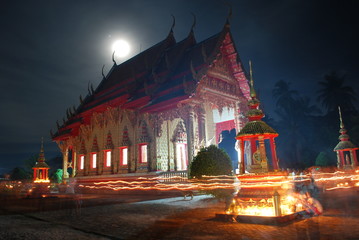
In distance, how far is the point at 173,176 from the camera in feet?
51.5

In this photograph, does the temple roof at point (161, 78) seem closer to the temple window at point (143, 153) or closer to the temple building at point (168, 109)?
the temple building at point (168, 109)

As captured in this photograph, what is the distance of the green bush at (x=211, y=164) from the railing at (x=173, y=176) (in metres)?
4.82

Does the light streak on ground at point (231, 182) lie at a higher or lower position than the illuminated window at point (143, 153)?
lower

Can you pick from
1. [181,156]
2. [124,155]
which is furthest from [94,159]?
[181,156]

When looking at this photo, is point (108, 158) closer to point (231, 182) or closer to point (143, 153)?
point (143, 153)

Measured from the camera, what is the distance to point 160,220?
24.4 feet

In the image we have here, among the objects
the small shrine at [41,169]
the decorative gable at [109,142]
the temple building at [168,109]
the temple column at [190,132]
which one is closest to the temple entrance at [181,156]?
the temple building at [168,109]

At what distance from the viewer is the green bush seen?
994cm

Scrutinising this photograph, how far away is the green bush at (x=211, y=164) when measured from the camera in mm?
9938

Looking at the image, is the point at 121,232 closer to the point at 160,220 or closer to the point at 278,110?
the point at 160,220

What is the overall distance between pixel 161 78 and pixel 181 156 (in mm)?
5476

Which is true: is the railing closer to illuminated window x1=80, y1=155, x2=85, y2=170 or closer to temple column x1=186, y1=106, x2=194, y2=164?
temple column x1=186, y1=106, x2=194, y2=164

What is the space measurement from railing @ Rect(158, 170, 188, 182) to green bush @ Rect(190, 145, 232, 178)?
482 centimetres

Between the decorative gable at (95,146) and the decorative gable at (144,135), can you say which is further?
the decorative gable at (95,146)
